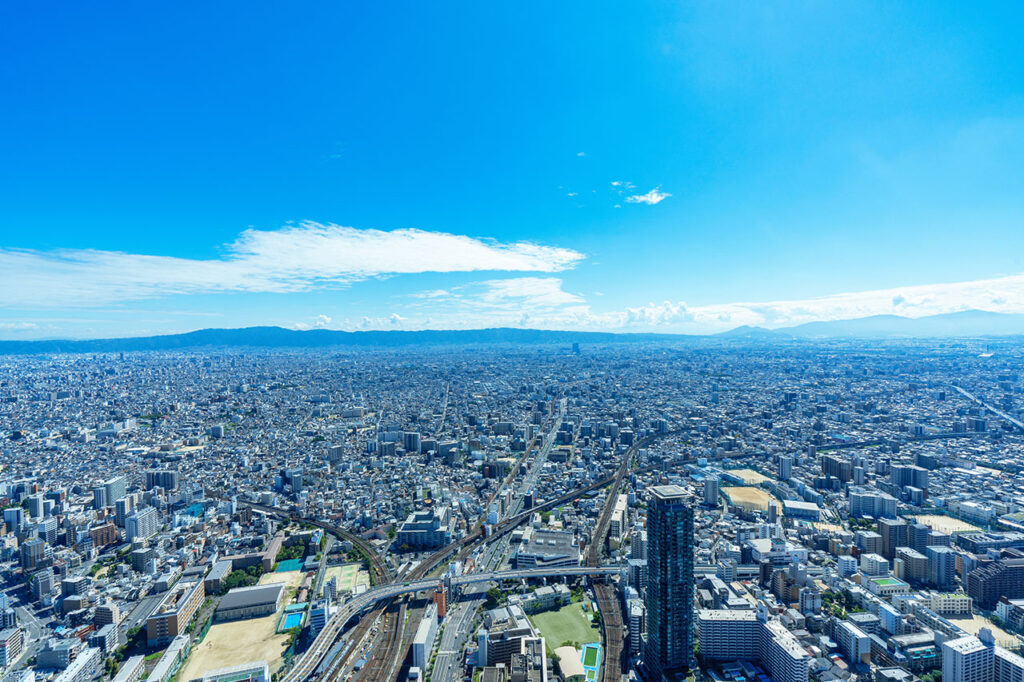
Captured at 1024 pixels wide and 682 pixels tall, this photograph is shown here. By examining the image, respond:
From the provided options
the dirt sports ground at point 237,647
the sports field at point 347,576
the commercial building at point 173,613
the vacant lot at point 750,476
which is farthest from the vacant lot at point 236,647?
the vacant lot at point 750,476

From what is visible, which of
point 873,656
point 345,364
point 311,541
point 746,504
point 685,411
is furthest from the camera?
point 345,364

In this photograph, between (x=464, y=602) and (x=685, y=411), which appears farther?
(x=685, y=411)

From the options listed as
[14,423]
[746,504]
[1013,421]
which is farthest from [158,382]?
[1013,421]

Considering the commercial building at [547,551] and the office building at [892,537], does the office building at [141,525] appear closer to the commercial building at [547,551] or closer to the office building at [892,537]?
the commercial building at [547,551]

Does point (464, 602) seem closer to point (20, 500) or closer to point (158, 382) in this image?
point (20, 500)

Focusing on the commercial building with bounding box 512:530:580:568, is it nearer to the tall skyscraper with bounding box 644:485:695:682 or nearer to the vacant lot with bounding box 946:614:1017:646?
the tall skyscraper with bounding box 644:485:695:682

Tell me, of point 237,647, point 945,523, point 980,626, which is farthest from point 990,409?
point 237,647

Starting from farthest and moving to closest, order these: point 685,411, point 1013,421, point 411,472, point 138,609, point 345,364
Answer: point 345,364, point 685,411, point 1013,421, point 411,472, point 138,609

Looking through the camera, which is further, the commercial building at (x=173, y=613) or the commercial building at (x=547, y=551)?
the commercial building at (x=547, y=551)
